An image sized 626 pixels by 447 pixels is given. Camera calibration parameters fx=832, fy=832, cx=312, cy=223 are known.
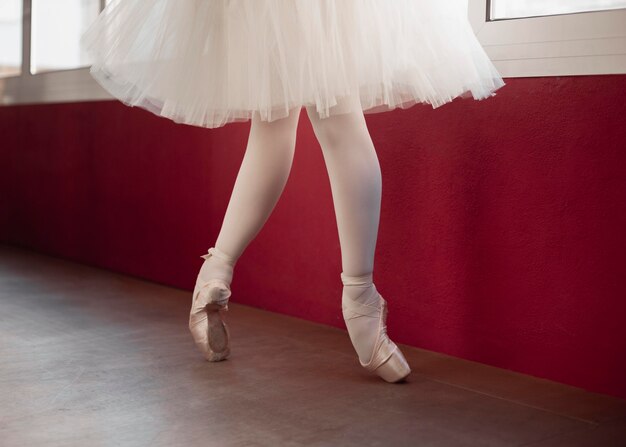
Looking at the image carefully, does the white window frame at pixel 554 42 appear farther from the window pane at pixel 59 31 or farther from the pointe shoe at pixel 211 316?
the window pane at pixel 59 31

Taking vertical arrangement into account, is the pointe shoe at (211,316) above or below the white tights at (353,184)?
below

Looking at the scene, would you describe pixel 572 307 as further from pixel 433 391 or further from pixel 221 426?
pixel 221 426

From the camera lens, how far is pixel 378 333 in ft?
5.33

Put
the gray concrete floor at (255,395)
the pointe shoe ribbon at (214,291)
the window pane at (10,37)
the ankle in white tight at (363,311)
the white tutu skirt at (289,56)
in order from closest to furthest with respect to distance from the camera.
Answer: the gray concrete floor at (255,395), the white tutu skirt at (289,56), the ankle in white tight at (363,311), the pointe shoe ribbon at (214,291), the window pane at (10,37)

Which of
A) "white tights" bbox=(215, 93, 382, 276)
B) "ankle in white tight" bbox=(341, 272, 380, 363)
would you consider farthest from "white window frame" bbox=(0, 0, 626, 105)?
"ankle in white tight" bbox=(341, 272, 380, 363)

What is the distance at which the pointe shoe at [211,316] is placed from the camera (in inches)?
68.3

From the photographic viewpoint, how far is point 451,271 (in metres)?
1.88

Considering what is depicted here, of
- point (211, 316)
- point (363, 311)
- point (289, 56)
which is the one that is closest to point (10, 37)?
point (211, 316)

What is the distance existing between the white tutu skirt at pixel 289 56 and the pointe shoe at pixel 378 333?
14.7 inches

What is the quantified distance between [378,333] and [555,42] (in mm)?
685

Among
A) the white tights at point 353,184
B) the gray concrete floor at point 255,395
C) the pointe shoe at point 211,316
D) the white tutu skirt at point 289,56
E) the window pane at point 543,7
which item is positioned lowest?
the gray concrete floor at point 255,395

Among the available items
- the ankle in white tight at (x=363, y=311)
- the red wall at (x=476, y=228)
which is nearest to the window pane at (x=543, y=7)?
the red wall at (x=476, y=228)

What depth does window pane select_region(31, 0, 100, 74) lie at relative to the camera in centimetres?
346

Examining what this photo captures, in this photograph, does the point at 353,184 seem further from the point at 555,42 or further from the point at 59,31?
the point at 59,31
